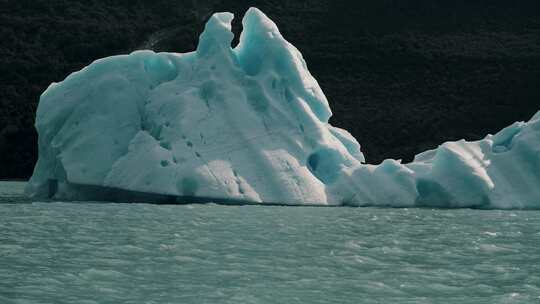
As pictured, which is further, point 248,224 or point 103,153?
point 103,153

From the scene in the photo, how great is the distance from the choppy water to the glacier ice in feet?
7.38

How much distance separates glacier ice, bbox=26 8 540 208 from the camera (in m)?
15.8

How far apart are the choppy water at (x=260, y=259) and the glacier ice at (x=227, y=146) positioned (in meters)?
2.25

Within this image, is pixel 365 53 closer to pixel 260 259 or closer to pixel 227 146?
pixel 227 146

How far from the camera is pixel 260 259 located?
8.31 meters

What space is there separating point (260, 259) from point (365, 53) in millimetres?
37112

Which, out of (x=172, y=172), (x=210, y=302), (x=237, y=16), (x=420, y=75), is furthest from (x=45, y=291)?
(x=237, y=16)

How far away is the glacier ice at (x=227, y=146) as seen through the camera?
51.9ft

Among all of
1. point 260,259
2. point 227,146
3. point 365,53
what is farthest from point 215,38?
point 365,53

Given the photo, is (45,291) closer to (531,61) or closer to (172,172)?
(172,172)

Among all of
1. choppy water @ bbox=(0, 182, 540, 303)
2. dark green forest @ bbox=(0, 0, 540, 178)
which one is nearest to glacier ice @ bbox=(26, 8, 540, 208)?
choppy water @ bbox=(0, 182, 540, 303)

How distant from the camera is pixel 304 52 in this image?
4441 cm

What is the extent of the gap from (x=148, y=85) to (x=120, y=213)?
A: 449cm

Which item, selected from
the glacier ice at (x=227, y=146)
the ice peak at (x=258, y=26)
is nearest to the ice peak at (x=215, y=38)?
the glacier ice at (x=227, y=146)
